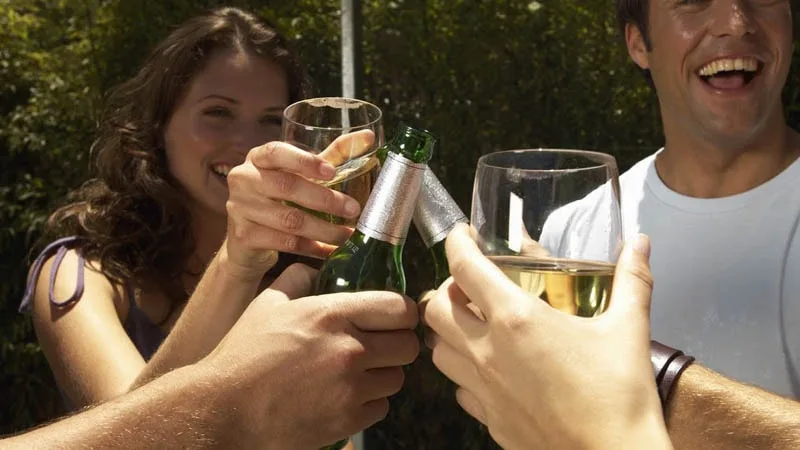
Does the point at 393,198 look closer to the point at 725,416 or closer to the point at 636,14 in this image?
the point at 725,416

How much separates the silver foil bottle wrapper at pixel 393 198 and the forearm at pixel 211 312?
1.97 ft

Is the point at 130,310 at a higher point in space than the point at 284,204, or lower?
lower

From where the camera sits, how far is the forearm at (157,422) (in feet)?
4.67

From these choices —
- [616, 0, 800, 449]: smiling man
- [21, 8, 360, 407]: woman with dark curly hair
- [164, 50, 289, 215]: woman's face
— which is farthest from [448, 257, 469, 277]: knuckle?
[164, 50, 289, 215]: woman's face

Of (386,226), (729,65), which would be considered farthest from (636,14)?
(386,226)

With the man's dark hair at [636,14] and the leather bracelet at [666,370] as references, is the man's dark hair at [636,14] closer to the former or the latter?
the man's dark hair at [636,14]

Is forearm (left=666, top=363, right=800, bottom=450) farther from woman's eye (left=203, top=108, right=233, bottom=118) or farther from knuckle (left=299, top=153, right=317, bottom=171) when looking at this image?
woman's eye (left=203, top=108, right=233, bottom=118)

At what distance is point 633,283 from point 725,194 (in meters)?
1.50

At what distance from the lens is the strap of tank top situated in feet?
7.81

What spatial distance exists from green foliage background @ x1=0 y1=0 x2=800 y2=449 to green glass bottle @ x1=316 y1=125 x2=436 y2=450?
260cm

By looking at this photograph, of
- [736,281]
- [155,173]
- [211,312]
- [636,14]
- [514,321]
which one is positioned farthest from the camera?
[636,14]

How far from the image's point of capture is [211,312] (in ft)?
6.23

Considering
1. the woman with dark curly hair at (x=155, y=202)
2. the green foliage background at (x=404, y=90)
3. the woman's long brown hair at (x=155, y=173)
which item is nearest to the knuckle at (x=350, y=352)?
the woman with dark curly hair at (x=155, y=202)

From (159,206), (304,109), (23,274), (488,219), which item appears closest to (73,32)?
(23,274)
